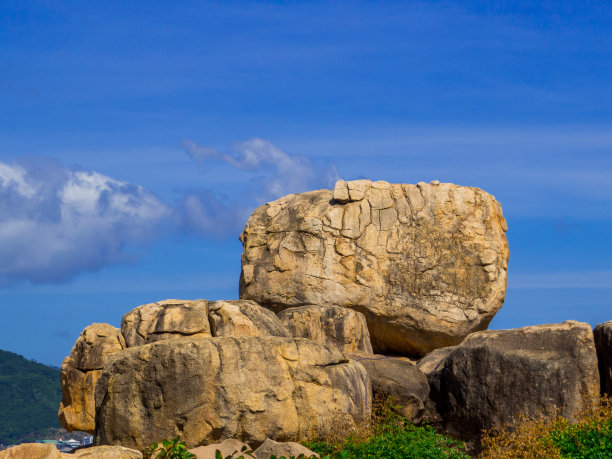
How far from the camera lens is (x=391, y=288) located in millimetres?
23578

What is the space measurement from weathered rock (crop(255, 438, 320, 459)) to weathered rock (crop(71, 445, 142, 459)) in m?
2.08

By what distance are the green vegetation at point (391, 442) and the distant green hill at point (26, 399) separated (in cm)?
6028

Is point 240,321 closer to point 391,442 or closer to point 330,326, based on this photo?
point 330,326

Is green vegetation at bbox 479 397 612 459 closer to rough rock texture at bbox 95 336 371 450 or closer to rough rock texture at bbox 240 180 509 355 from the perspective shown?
rough rock texture at bbox 95 336 371 450

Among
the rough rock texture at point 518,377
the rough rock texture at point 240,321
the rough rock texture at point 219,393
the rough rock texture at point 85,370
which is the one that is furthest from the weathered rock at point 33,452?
the rough rock texture at point 518,377

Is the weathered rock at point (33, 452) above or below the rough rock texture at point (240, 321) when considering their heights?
below

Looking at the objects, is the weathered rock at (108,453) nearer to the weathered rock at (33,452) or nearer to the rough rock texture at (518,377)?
the weathered rock at (33,452)

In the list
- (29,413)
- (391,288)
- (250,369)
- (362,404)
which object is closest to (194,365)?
(250,369)

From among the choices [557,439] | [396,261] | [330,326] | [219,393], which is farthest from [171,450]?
[396,261]

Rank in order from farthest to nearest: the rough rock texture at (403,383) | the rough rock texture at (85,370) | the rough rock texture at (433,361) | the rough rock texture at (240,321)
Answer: the rough rock texture at (85,370), the rough rock texture at (433,361), the rough rock texture at (240,321), the rough rock texture at (403,383)

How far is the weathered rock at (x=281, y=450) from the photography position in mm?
15367

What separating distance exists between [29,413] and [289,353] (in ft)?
221

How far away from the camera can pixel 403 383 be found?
63.2 feet

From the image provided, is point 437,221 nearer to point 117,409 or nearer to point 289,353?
point 289,353
